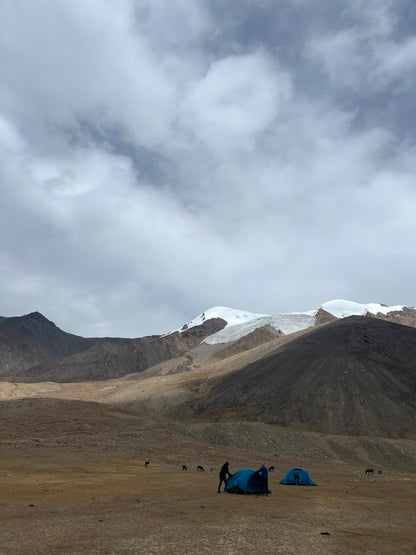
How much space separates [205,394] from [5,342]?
5649 inches

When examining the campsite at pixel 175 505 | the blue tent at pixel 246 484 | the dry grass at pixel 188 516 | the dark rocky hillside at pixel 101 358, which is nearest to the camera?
the dry grass at pixel 188 516

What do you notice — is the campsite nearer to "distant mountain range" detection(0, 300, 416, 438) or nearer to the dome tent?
the dome tent

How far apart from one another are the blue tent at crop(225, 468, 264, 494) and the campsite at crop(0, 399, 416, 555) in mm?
602

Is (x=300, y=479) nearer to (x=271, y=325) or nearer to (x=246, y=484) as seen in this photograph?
(x=246, y=484)

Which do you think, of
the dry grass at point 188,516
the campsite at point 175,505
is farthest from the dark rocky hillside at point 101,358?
the dry grass at point 188,516

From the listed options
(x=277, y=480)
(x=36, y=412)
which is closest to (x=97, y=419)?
(x=36, y=412)

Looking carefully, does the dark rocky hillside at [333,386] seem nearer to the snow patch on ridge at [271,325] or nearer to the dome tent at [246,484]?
the dome tent at [246,484]

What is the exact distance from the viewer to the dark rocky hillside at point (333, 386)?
60375mm

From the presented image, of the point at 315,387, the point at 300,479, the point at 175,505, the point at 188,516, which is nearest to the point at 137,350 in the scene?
the point at 315,387

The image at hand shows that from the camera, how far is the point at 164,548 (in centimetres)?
1130

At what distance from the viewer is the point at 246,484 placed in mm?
21891

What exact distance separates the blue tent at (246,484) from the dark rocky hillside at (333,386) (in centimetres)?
3870

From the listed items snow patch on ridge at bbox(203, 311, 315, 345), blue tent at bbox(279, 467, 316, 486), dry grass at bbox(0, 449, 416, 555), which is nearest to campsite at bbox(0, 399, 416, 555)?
dry grass at bbox(0, 449, 416, 555)

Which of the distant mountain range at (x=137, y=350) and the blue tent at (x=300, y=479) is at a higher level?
the distant mountain range at (x=137, y=350)
